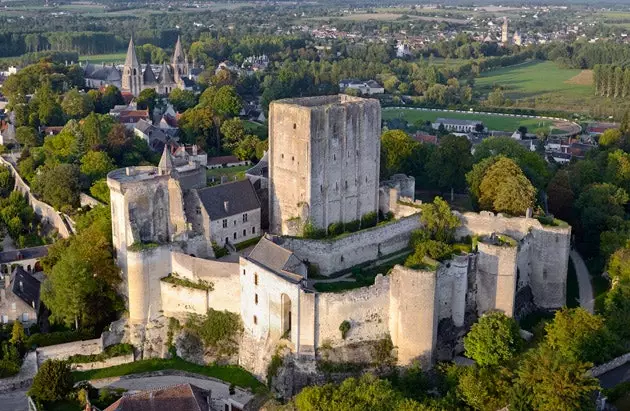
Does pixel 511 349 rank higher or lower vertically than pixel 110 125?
lower

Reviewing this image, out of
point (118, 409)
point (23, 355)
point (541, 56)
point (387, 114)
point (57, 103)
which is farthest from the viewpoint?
point (541, 56)

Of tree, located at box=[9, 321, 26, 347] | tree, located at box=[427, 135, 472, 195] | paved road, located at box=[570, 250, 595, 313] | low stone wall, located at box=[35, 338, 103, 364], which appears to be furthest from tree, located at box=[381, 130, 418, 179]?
tree, located at box=[9, 321, 26, 347]

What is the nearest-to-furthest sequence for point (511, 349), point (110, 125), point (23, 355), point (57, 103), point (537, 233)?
point (511, 349) < point (23, 355) < point (537, 233) < point (110, 125) < point (57, 103)

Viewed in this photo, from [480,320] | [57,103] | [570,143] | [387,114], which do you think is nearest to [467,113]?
[387,114]

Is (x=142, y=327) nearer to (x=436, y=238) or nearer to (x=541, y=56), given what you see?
(x=436, y=238)

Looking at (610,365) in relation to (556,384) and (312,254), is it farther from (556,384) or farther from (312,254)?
(312,254)

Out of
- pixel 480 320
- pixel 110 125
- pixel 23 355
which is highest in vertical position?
pixel 110 125

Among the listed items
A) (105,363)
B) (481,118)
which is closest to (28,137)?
(105,363)

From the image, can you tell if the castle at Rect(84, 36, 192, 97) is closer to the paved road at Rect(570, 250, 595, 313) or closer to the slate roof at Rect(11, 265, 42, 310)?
the slate roof at Rect(11, 265, 42, 310)
